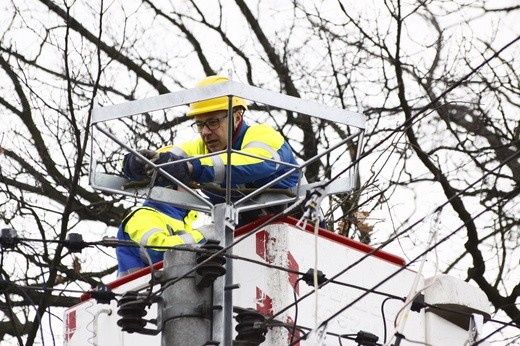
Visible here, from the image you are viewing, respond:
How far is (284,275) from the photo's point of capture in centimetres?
798

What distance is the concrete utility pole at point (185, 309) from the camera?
7.02 meters

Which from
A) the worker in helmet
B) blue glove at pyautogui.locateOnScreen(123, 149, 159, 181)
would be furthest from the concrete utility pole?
blue glove at pyautogui.locateOnScreen(123, 149, 159, 181)

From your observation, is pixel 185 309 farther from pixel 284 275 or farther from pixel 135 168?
pixel 135 168

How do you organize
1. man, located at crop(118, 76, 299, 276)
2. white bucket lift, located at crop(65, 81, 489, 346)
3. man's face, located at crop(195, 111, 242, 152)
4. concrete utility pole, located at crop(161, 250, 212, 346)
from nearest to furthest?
concrete utility pole, located at crop(161, 250, 212, 346) → white bucket lift, located at crop(65, 81, 489, 346) → man, located at crop(118, 76, 299, 276) → man's face, located at crop(195, 111, 242, 152)

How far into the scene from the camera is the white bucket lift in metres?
7.37

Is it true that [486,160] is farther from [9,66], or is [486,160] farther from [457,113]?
[9,66]

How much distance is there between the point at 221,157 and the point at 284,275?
74 cm

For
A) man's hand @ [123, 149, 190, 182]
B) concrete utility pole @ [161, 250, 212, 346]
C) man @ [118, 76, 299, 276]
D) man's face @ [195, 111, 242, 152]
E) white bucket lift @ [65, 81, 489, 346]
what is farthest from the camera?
man's face @ [195, 111, 242, 152]

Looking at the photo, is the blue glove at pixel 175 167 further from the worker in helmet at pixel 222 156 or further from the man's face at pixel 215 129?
the man's face at pixel 215 129

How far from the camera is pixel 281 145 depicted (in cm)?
875

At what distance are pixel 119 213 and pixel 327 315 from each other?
589 centimetres

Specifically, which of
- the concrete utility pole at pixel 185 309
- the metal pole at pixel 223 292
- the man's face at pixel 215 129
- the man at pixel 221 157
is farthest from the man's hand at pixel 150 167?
the man's face at pixel 215 129

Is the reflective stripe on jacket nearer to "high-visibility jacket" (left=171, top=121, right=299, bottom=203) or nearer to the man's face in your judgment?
"high-visibility jacket" (left=171, top=121, right=299, bottom=203)

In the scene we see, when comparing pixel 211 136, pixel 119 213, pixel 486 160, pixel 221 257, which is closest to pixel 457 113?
pixel 486 160
